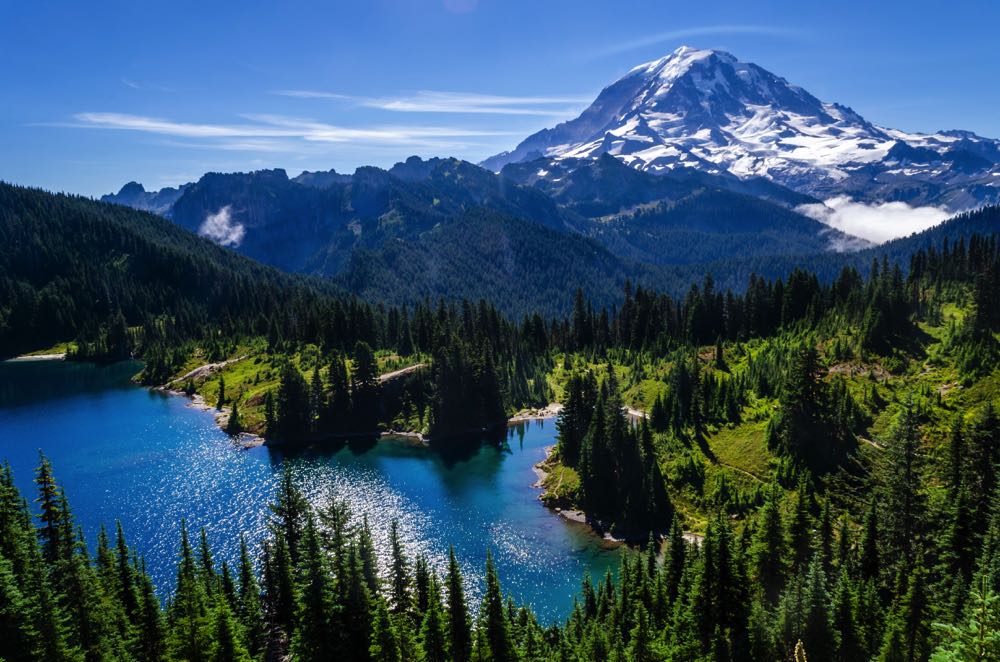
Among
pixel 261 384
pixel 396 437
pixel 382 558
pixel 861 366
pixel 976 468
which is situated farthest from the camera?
pixel 261 384

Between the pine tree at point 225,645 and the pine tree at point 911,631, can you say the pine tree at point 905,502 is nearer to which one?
the pine tree at point 911,631

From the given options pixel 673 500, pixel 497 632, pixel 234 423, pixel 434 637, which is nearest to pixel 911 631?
pixel 497 632

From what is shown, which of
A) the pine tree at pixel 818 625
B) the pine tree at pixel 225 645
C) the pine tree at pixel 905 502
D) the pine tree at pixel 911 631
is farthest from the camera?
the pine tree at pixel 905 502

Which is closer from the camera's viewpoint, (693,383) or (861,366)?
(861,366)

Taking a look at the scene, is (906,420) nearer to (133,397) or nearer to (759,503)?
(759,503)

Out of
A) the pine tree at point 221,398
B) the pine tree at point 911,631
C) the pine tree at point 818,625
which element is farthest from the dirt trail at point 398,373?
the pine tree at point 911,631

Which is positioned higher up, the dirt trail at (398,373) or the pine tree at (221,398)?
the dirt trail at (398,373)

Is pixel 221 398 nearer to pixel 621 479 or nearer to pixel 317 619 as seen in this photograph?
pixel 621 479

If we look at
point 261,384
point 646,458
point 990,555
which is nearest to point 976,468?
point 990,555
